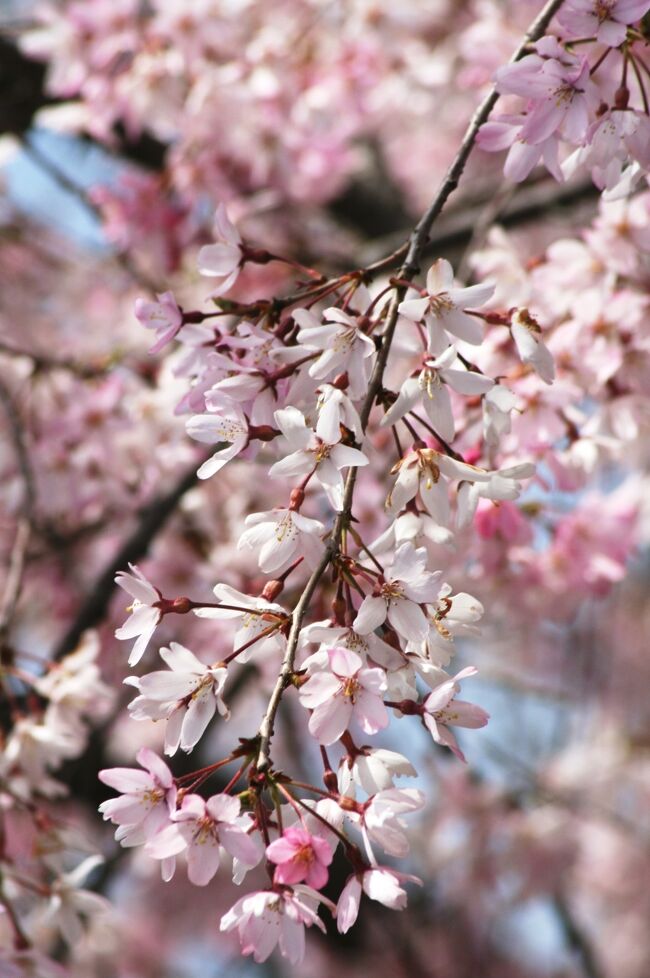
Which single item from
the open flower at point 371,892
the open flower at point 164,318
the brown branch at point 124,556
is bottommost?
the brown branch at point 124,556

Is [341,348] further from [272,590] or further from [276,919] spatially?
[276,919]

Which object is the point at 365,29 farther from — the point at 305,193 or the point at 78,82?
the point at 78,82

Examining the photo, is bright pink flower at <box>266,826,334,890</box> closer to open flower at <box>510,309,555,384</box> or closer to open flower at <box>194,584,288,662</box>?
open flower at <box>194,584,288,662</box>

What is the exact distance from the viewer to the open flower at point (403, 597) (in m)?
0.86

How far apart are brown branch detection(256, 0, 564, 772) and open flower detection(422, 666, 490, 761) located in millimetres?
131

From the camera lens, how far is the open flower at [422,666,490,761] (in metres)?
0.87

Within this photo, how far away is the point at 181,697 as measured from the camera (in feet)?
2.89

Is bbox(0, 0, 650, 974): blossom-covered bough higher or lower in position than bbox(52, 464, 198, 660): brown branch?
higher

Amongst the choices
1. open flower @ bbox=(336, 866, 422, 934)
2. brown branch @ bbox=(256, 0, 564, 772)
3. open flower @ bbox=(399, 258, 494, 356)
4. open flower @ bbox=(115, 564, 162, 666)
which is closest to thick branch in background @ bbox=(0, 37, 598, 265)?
brown branch @ bbox=(256, 0, 564, 772)

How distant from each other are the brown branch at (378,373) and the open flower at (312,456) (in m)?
0.01

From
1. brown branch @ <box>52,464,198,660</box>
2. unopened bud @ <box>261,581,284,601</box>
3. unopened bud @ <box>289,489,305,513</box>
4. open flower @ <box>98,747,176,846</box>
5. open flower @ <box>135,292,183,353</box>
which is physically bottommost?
brown branch @ <box>52,464,198,660</box>

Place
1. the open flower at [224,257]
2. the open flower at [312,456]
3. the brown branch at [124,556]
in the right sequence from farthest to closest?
the brown branch at [124,556] → the open flower at [224,257] → the open flower at [312,456]

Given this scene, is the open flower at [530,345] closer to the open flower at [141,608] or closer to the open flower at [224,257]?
the open flower at [224,257]

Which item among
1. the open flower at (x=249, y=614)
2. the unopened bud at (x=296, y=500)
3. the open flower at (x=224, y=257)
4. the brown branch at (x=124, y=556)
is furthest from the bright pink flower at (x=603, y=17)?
the brown branch at (x=124, y=556)
